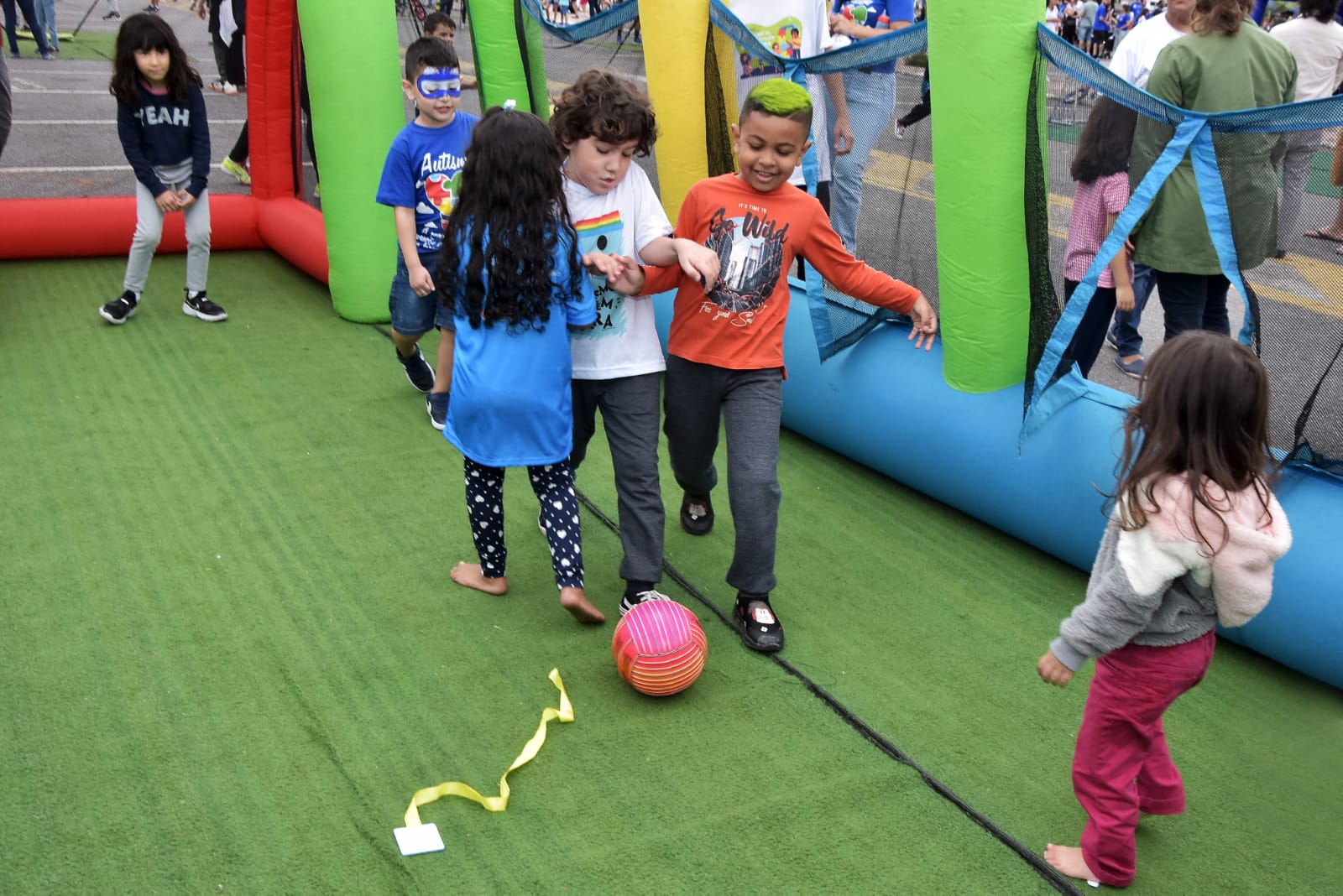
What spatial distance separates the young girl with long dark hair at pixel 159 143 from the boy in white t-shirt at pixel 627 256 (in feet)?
11.3

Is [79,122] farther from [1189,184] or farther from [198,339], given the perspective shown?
[1189,184]

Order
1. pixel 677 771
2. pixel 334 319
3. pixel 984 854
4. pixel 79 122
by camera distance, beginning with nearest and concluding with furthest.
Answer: pixel 984 854, pixel 677 771, pixel 334 319, pixel 79 122

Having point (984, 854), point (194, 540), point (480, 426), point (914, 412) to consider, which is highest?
point (480, 426)

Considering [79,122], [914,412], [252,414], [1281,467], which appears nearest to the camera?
[1281,467]

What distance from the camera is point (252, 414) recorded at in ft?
17.5

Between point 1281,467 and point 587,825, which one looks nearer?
point 587,825

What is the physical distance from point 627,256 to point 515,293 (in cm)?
41

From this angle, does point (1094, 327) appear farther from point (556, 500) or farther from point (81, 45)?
point (81, 45)

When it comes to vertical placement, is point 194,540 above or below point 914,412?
below

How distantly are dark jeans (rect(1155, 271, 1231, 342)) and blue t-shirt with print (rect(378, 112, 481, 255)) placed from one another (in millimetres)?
2854

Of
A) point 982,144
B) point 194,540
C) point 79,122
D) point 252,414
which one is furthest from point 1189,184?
point 79,122

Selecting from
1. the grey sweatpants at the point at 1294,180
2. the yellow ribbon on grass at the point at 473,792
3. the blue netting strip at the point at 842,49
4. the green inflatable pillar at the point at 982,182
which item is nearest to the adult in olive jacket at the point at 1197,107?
the grey sweatpants at the point at 1294,180

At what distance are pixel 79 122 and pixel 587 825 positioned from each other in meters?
12.8

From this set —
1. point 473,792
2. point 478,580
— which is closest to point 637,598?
point 478,580
